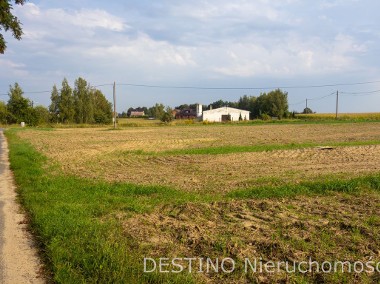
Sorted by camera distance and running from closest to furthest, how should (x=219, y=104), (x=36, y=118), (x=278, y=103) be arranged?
(x=36, y=118) < (x=278, y=103) < (x=219, y=104)

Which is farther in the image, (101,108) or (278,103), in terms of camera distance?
(278,103)

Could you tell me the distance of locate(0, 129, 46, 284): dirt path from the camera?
178 inches

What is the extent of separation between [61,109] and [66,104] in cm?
178

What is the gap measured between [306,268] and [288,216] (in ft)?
7.14

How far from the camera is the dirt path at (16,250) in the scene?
4.53 m

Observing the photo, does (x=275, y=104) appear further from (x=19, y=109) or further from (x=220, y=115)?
(x=19, y=109)

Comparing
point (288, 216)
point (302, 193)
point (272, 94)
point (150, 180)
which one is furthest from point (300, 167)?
point (272, 94)

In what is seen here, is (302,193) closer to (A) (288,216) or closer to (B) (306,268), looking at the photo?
(A) (288,216)

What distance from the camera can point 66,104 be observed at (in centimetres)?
8625

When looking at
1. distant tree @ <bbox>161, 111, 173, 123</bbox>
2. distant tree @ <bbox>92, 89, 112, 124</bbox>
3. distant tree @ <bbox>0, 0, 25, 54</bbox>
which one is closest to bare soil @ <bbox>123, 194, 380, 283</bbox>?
distant tree @ <bbox>0, 0, 25, 54</bbox>

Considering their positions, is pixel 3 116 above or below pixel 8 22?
below

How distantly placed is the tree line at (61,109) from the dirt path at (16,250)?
7690 centimetres

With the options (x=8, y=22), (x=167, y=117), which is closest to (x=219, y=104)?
(x=167, y=117)

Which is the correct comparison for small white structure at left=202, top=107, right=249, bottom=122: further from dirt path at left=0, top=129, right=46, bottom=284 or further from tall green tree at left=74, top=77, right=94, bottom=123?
dirt path at left=0, top=129, right=46, bottom=284
